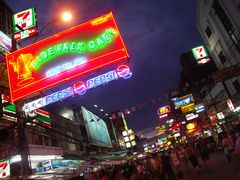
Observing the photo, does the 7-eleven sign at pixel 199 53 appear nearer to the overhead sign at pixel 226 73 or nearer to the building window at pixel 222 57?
the building window at pixel 222 57

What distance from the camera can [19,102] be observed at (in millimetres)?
11625

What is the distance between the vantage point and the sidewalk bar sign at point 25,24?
1568 centimetres

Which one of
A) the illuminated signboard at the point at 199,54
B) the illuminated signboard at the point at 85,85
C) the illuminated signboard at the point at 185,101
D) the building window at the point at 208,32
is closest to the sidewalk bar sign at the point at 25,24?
the illuminated signboard at the point at 85,85

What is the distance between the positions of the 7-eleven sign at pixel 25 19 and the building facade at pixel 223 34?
17.8 m

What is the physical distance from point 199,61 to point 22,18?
27.6 meters

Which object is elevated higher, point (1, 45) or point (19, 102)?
point (1, 45)

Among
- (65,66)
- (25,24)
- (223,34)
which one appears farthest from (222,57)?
(65,66)

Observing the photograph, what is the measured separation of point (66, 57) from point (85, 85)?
1874mm

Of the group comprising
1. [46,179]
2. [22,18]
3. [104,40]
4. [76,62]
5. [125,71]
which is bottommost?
[46,179]

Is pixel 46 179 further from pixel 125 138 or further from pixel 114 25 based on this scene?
pixel 125 138

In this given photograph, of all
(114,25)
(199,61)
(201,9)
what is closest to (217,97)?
(199,61)

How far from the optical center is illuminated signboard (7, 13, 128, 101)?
37.5 ft

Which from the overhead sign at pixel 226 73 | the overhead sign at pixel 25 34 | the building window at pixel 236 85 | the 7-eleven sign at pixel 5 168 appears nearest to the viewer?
the 7-eleven sign at pixel 5 168

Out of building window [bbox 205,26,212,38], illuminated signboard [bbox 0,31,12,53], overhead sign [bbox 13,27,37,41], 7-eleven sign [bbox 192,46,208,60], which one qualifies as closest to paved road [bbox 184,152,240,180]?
overhead sign [bbox 13,27,37,41]
